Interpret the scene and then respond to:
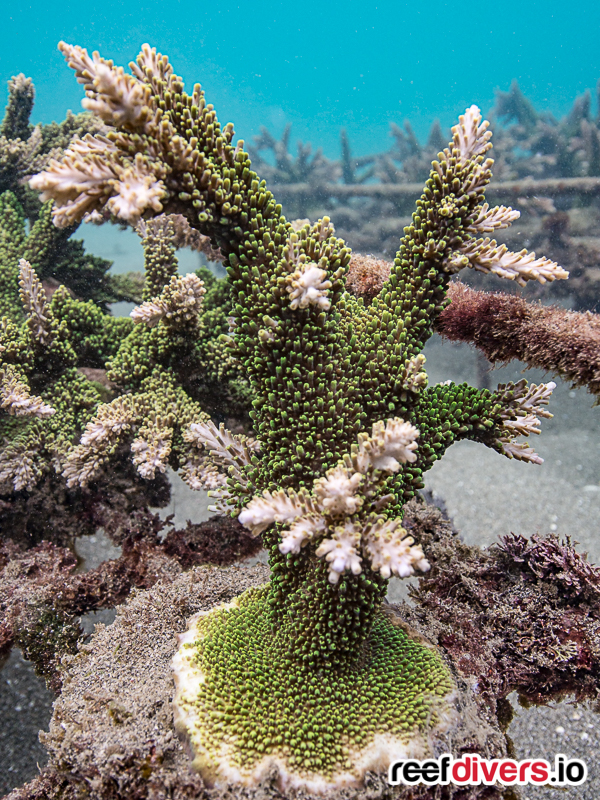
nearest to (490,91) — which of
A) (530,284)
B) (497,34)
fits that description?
(497,34)

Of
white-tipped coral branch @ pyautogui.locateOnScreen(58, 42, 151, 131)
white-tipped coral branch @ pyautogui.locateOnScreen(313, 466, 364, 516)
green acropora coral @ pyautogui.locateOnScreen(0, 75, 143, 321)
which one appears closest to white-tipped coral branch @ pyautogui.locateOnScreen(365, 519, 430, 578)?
white-tipped coral branch @ pyautogui.locateOnScreen(313, 466, 364, 516)

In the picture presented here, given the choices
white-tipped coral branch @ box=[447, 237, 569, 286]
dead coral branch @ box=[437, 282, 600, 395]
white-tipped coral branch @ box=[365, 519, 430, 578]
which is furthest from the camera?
dead coral branch @ box=[437, 282, 600, 395]

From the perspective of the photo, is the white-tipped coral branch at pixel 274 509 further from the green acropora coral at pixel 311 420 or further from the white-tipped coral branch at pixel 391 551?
the white-tipped coral branch at pixel 391 551

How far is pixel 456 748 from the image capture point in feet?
6.51

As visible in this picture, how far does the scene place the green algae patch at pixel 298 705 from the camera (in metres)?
1.86

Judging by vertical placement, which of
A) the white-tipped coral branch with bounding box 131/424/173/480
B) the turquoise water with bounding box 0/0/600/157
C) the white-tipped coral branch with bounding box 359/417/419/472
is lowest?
the white-tipped coral branch with bounding box 131/424/173/480

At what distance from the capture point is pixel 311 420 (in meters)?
2.10

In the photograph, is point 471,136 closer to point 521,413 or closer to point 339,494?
point 521,413

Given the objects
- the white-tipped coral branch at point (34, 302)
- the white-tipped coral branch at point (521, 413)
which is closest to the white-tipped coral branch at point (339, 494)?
the white-tipped coral branch at point (521, 413)

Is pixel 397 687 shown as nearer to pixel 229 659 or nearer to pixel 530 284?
pixel 229 659

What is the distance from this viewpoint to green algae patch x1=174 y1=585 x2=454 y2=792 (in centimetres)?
186

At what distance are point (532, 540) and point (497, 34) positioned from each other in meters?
86.6

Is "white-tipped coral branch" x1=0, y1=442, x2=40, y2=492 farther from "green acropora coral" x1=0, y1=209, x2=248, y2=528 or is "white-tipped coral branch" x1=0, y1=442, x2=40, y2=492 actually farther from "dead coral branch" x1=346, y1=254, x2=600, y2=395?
"dead coral branch" x1=346, y1=254, x2=600, y2=395

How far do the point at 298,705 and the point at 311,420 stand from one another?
1.29 m
